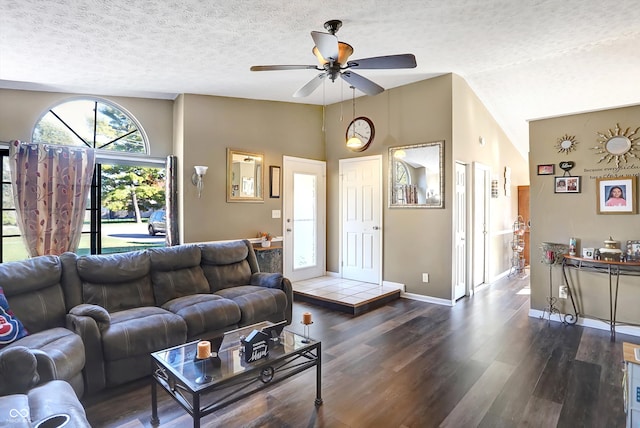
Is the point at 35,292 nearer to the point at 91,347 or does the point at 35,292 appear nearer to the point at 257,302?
the point at 91,347

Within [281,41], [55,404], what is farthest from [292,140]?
[55,404]

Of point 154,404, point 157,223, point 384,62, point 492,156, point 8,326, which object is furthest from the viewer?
point 492,156

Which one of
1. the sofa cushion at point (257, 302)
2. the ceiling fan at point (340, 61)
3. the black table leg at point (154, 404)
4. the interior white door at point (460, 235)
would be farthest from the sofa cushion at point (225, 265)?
the interior white door at point (460, 235)

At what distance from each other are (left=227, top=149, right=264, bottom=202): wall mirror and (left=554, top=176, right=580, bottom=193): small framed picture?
3.89 meters

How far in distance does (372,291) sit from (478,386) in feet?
8.04

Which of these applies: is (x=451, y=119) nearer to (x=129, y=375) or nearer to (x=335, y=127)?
(x=335, y=127)

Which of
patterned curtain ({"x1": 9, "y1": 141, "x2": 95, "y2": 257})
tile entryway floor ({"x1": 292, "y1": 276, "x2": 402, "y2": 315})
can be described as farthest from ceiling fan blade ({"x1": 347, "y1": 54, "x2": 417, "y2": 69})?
patterned curtain ({"x1": 9, "y1": 141, "x2": 95, "y2": 257})

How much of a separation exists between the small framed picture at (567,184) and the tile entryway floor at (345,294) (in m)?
2.41

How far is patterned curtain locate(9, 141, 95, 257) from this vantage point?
3580 mm

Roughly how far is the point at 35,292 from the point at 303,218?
3.79 m

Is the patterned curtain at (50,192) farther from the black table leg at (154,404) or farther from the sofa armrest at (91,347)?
the black table leg at (154,404)

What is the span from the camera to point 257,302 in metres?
3.45

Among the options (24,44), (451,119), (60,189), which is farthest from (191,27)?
(451,119)

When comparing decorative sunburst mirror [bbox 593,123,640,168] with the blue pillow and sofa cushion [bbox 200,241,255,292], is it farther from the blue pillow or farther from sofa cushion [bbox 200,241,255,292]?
the blue pillow
